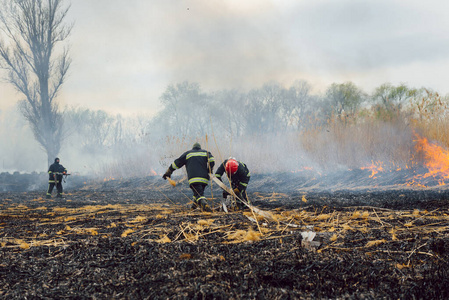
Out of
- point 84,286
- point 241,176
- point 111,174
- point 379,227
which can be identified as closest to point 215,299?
point 84,286

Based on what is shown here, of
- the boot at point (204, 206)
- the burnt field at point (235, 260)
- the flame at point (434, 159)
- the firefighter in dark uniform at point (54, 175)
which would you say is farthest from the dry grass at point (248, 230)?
the firefighter in dark uniform at point (54, 175)

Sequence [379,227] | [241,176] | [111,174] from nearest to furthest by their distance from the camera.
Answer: [379,227]
[241,176]
[111,174]

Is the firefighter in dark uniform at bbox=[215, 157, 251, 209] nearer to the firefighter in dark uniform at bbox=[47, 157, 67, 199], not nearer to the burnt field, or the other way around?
the burnt field

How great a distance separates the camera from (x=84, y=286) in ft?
9.18

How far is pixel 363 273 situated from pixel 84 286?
7.62ft

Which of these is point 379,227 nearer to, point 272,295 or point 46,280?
point 272,295

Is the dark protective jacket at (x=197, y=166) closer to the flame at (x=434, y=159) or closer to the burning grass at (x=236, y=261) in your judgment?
the burning grass at (x=236, y=261)

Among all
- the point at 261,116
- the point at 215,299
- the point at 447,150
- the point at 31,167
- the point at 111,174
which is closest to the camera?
the point at 215,299

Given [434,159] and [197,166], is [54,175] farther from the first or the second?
[434,159]

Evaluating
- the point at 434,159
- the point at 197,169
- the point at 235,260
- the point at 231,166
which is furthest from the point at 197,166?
the point at 434,159

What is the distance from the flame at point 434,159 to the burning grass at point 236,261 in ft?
25.0

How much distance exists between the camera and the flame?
37.2ft

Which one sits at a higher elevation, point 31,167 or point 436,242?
point 31,167

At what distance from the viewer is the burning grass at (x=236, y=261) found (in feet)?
8.55
